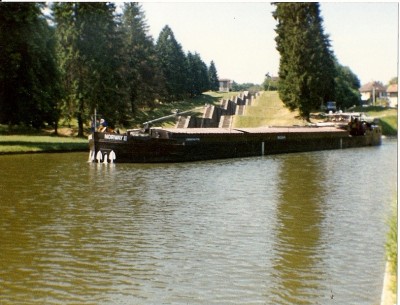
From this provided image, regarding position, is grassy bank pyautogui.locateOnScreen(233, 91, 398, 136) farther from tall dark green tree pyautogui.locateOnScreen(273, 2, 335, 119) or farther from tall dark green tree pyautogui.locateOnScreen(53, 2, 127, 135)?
tall dark green tree pyautogui.locateOnScreen(53, 2, 127, 135)

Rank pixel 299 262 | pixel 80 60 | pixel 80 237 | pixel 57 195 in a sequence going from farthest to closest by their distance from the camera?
pixel 80 60, pixel 57 195, pixel 80 237, pixel 299 262

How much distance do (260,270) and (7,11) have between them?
32094mm

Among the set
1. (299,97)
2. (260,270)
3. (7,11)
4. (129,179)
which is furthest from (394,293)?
(299,97)

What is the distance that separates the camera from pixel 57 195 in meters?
19.4

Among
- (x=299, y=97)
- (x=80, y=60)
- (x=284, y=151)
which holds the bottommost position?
(x=284, y=151)

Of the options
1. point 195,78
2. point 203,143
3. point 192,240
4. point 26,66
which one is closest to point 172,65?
point 195,78

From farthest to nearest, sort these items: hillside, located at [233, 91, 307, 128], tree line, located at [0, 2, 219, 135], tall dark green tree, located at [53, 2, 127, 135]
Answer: hillside, located at [233, 91, 307, 128], tall dark green tree, located at [53, 2, 127, 135], tree line, located at [0, 2, 219, 135]

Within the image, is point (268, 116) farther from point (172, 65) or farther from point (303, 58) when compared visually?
point (172, 65)

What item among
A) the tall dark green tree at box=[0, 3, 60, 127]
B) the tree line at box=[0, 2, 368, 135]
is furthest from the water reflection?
the tall dark green tree at box=[0, 3, 60, 127]

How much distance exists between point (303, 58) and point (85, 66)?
2412cm

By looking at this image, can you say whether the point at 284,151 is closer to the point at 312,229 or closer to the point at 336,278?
the point at 312,229

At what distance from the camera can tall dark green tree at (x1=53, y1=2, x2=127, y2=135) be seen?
50375 mm

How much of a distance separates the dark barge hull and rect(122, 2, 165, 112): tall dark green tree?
14059 millimetres

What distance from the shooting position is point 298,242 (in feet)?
40.4
